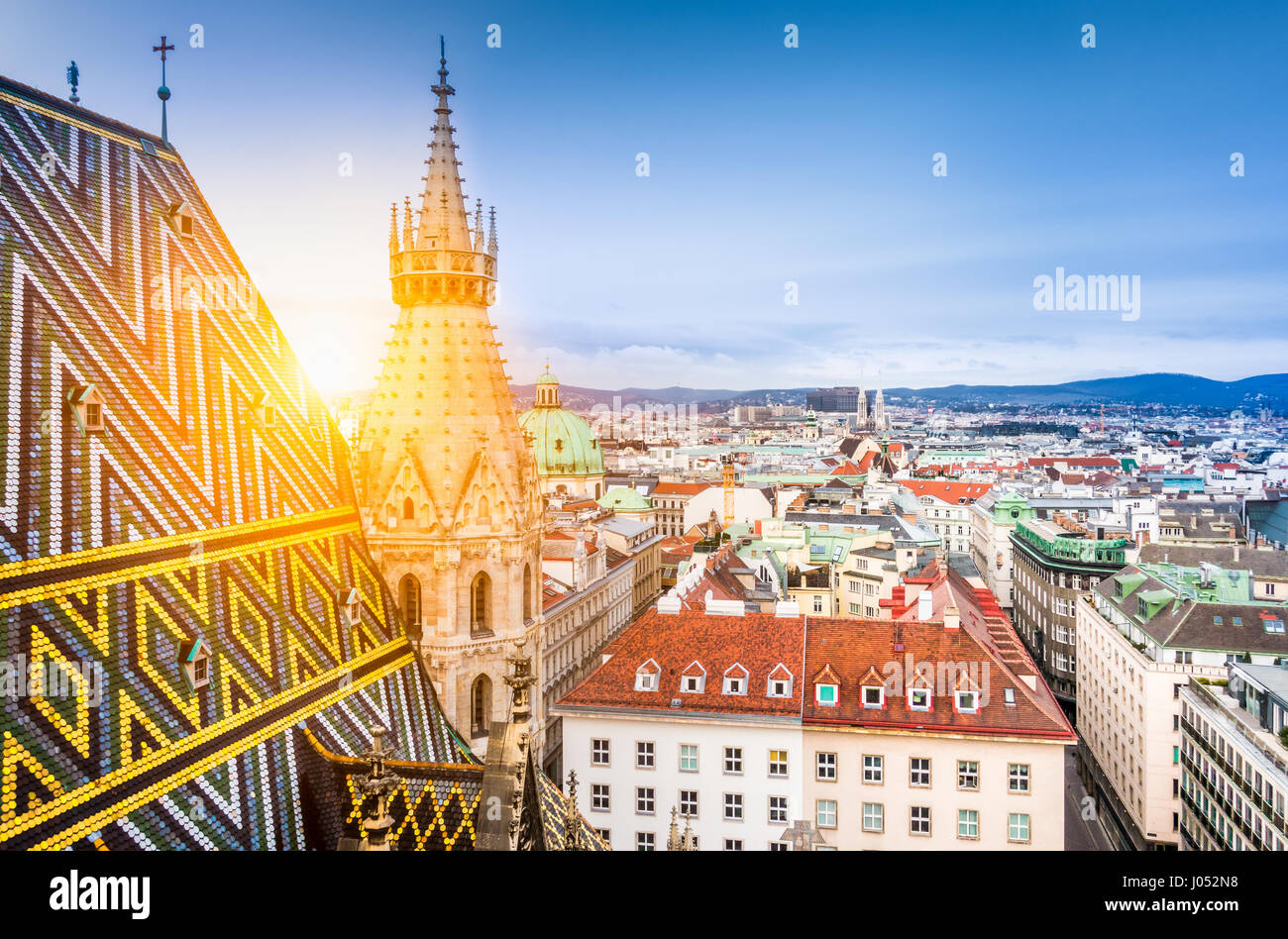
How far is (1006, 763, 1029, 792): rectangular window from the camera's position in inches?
800

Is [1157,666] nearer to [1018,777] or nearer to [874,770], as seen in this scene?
[1018,777]

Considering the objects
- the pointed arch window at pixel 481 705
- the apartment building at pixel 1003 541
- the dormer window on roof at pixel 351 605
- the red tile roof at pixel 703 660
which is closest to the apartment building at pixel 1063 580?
the apartment building at pixel 1003 541

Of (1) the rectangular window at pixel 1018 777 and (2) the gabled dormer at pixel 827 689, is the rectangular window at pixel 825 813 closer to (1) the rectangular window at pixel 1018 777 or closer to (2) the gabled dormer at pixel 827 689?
(2) the gabled dormer at pixel 827 689

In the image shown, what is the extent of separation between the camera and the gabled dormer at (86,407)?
10.5 meters

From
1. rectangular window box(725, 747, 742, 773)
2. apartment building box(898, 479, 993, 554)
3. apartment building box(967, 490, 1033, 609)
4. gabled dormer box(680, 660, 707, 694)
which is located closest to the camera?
rectangular window box(725, 747, 742, 773)

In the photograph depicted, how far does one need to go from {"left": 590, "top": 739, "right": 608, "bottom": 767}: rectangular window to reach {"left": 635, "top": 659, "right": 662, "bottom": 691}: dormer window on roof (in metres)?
1.50

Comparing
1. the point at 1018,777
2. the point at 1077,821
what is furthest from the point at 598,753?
the point at 1077,821

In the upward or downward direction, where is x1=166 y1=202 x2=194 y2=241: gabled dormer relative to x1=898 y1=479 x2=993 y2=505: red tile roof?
upward

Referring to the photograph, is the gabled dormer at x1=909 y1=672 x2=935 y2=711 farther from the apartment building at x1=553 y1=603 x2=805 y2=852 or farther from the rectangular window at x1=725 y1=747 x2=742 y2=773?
the rectangular window at x1=725 y1=747 x2=742 y2=773

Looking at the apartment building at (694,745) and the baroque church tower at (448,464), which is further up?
the baroque church tower at (448,464)

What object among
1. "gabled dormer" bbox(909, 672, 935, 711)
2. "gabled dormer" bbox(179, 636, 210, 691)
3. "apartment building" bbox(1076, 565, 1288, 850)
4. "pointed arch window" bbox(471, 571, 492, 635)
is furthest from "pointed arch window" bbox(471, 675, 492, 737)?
"apartment building" bbox(1076, 565, 1288, 850)

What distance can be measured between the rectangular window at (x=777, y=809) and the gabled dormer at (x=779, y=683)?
2267 millimetres
